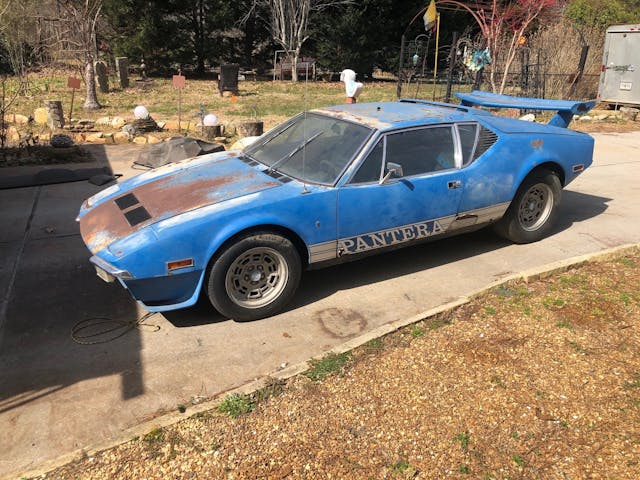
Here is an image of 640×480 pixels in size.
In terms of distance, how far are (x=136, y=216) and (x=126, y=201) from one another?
39cm

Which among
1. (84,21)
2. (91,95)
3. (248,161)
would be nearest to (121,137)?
(91,95)

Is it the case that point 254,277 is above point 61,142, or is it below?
below

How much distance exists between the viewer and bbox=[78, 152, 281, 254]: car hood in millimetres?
3748

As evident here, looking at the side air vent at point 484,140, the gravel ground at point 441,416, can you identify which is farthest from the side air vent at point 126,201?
the side air vent at point 484,140

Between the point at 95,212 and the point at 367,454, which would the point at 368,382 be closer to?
the point at 367,454

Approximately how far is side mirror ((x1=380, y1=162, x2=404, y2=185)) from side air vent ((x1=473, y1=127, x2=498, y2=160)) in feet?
3.34

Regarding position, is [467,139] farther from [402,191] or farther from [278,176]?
[278,176]

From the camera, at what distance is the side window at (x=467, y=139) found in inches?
187

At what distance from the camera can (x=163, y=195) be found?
4027 millimetres

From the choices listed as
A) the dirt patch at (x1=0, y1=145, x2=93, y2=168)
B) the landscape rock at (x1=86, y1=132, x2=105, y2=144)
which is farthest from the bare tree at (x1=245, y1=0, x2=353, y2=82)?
the dirt patch at (x1=0, y1=145, x2=93, y2=168)

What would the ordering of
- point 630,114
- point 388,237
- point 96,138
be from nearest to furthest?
1. point 388,237
2. point 96,138
3. point 630,114

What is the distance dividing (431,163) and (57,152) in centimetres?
755

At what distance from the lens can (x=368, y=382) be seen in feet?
10.5

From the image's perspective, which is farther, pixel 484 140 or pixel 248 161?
pixel 484 140
